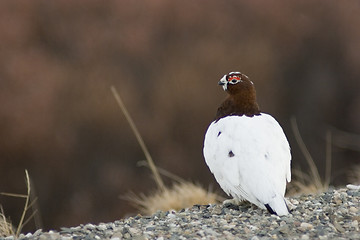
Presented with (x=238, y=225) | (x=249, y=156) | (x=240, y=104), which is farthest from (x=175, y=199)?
(x=238, y=225)

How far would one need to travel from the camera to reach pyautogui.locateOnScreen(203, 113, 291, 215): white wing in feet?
12.5

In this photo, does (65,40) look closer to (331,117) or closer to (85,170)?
(85,170)

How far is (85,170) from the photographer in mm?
7895

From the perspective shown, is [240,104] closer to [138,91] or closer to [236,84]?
[236,84]

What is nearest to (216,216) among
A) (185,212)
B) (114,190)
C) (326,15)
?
(185,212)

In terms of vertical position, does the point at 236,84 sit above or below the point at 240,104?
above

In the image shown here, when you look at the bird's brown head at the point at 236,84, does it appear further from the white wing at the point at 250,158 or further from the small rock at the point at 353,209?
the small rock at the point at 353,209

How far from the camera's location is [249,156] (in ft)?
12.7

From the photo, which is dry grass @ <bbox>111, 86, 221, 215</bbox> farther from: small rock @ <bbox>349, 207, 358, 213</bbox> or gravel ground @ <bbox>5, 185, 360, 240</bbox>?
small rock @ <bbox>349, 207, 358, 213</bbox>

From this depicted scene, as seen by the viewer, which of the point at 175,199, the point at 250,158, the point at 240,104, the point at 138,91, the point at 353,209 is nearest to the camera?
the point at 353,209

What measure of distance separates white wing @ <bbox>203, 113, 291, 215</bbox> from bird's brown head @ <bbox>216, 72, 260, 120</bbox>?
8cm

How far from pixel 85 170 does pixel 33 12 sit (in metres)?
2.02

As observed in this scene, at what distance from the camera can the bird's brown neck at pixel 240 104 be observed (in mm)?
4098

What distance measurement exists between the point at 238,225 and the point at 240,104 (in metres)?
0.79
